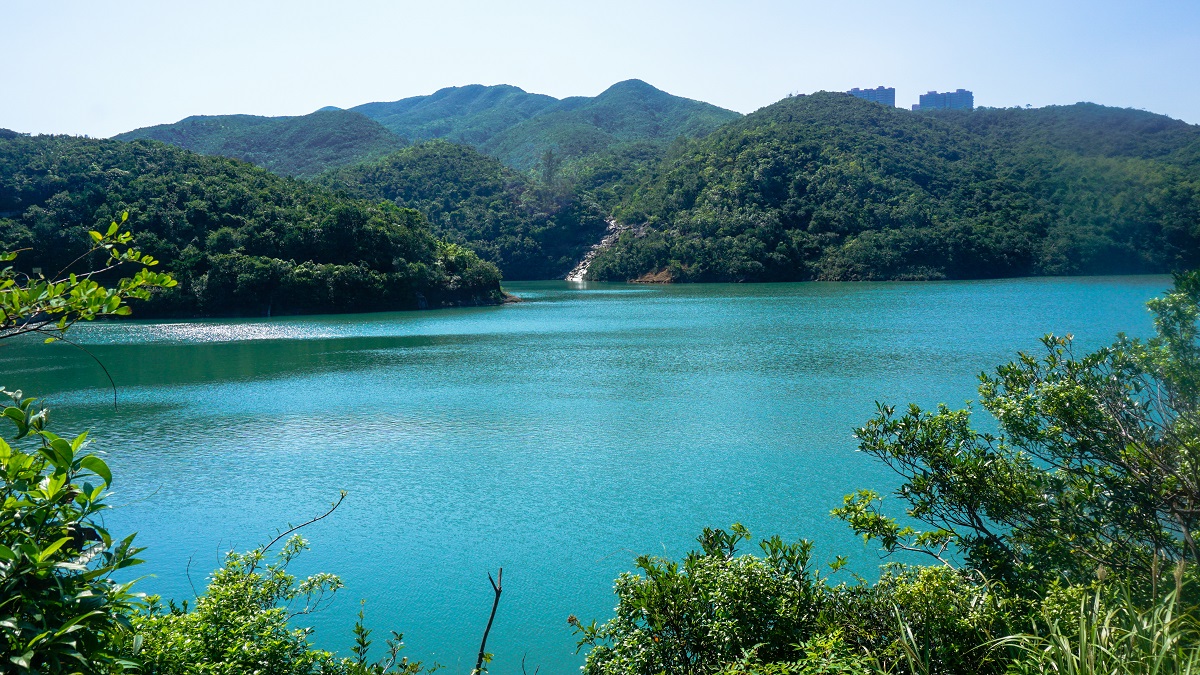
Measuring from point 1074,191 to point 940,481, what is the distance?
73.2 meters

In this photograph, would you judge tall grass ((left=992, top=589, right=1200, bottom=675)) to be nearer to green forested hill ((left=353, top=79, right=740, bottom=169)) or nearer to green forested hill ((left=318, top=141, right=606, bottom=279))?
green forested hill ((left=318, top=141, right=606, bottom=279))

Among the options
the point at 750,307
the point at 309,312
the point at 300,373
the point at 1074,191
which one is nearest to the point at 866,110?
the point at 1074,191

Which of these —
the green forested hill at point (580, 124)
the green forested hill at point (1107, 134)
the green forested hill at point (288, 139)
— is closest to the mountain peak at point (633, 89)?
the green forested hill at point (580, 124)

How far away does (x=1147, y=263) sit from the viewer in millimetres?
64312

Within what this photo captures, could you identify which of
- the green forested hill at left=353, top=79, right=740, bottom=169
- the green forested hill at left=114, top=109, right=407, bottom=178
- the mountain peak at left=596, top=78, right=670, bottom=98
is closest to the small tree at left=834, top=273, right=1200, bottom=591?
the green forested hill at left=114, top=109, right=407, bottom=178

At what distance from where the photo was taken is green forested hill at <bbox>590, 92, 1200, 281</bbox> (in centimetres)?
6406

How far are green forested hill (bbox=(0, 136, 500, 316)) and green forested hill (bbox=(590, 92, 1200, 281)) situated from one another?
32.4m

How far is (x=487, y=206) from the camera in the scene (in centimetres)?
9088

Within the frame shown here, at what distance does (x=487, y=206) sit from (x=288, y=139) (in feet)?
197

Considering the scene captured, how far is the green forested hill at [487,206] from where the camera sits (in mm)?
88500

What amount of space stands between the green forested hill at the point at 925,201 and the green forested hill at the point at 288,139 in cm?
5873

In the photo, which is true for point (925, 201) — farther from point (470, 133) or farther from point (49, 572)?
point (470, 133)

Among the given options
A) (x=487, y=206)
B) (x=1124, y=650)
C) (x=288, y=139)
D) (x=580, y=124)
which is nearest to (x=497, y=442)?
(x=1124, y=650)

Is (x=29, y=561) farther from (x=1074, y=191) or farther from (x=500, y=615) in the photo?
(x=1074, y=191)
